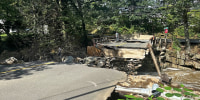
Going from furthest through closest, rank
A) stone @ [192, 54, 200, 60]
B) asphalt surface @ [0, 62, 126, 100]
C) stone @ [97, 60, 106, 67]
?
1. stone @ [192, 54, 200, 60]
2. stone @ [97, 60, 106, 67]
3. asphalt surface @ [0, 62, 126, 100]

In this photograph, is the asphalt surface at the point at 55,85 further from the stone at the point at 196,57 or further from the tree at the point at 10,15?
the stone at the point at 196,57

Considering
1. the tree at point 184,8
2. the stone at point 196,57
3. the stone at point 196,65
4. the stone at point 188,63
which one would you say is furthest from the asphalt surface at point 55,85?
the tree at point 184,8

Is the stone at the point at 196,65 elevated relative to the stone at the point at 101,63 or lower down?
lower down

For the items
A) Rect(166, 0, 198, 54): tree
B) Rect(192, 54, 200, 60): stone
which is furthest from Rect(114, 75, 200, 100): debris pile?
Rect(166, 0, 198, 54): tree

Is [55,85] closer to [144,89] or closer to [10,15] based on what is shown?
[144,89]

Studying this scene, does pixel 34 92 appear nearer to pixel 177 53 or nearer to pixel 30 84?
pixel 30 84

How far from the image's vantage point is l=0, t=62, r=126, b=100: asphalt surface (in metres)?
6.20

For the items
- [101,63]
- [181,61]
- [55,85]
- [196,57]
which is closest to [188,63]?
[181,61]

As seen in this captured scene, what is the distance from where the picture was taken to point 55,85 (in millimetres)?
7461

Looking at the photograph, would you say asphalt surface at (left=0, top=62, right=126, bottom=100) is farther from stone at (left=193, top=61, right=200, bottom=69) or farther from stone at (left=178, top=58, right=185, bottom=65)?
stone at (left=178, top=58, right=185, bottom=65)

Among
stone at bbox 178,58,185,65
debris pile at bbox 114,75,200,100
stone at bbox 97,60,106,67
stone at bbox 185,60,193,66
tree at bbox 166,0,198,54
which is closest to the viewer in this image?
debris pile at bbox 114,75,200,100

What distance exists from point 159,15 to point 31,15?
26.8 m

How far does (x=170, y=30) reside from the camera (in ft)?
104

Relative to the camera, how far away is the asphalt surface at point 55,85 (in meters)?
6.20
